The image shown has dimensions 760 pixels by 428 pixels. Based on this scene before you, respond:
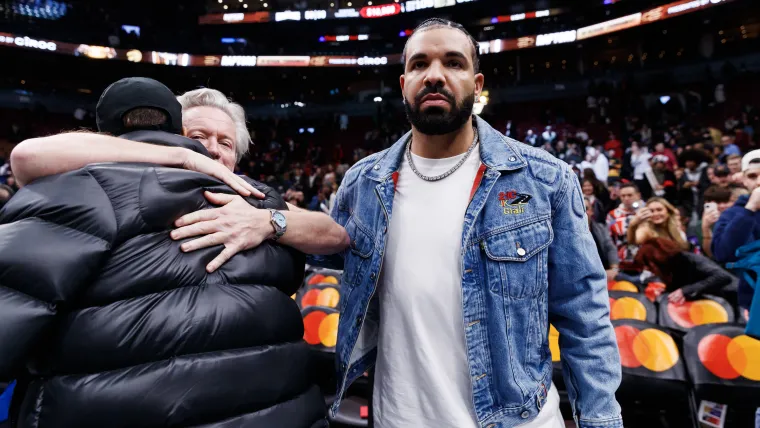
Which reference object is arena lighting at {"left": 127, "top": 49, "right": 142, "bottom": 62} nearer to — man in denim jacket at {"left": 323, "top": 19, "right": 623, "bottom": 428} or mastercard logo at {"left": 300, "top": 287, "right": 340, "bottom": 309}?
mastercard logo at {"left": 300, "top": 287, "right": 340, "bottom": 309}

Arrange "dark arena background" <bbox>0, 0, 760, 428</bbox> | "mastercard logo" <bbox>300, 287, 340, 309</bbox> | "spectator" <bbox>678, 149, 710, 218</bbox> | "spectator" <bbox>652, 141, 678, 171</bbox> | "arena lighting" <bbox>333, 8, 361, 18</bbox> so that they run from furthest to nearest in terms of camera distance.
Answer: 1. "arena lighting" <bbox>333, 8, 361, 18</bbox>
2. "dark arena background" <bbox>0, 0, 760, 428</bbox>
3. "spectator" <bbox>652, 141, 678, 171</bbox>
4. "spectator" <bbox>678, 149, 710, 218</bbox>
5. "mastercard logo" <bbox>300, 287, 340, 309</bbox>

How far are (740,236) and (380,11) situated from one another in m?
25.6

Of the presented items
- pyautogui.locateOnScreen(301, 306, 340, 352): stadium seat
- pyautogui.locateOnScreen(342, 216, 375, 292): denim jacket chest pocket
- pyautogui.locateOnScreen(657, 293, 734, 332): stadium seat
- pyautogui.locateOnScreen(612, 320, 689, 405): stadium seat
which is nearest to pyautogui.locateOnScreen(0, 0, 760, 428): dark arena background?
pyautogui.locateOnScreen(657, 293, 734, 332): stadium seat

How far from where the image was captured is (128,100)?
1.35 m

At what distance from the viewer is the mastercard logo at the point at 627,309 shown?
421cm

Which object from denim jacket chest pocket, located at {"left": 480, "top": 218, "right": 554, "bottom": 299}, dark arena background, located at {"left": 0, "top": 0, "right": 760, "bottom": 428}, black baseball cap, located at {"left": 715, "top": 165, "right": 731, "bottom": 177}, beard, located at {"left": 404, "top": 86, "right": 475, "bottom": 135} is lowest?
black baseball cap, located at {"left": 715, "top": 165, "right": 731, "bottom": 177}

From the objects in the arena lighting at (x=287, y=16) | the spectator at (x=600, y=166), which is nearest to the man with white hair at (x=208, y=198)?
the spectator at (x=600, y=166)

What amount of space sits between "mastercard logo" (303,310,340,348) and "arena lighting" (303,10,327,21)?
87.1ft

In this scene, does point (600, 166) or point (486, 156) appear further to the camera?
point (600, 166)

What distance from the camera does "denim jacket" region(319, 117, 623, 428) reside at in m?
1.55

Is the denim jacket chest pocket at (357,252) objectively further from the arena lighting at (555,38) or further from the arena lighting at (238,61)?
the arena lighting at (238,61)

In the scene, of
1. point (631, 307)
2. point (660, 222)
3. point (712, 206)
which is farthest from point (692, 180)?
point (631, 307)

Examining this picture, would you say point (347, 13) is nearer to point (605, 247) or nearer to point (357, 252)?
point (605, 247)

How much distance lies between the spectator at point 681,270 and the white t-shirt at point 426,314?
134 inches
